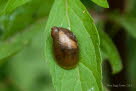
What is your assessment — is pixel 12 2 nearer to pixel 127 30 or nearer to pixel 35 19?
pixel 35 19

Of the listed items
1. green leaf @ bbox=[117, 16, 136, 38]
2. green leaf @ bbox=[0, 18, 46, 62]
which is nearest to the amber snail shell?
green leaf @ bbox=[0, 18, 46, 62]

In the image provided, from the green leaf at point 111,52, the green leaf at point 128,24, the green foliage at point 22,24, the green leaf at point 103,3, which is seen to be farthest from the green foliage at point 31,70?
the green leaf at point 103,3

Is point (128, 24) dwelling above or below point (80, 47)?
below

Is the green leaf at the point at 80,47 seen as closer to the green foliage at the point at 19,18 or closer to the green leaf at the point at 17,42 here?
the green leaf at the point at 17,42

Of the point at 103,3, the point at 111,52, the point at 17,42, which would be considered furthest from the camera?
the point at 17,42

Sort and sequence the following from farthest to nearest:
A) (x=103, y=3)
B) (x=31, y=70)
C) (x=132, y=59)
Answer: (x=31, y=70) < (x=132, y=59) < (x=103, y=3)

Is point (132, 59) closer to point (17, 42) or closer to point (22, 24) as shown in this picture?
point (22, 24)

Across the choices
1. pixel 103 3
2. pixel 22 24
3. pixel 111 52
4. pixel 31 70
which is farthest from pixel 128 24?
pixel 31 70
